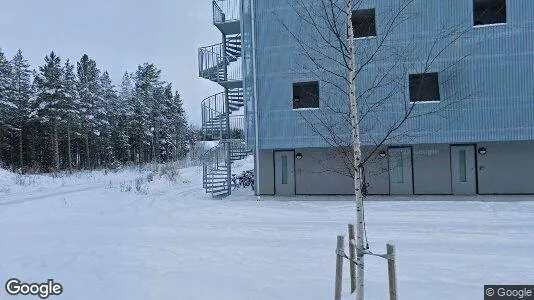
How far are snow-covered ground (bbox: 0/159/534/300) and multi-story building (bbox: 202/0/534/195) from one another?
96.3 inches

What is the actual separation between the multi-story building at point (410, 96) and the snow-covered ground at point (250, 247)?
96.3 inches

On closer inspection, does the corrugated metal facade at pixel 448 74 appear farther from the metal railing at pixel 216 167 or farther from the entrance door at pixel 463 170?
the metal railing at pixel 216 167

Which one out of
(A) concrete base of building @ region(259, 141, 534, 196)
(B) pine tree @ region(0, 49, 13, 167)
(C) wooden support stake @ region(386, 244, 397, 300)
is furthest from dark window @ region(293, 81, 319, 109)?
(B) pine tree @ region(0, 49, 13, 167)

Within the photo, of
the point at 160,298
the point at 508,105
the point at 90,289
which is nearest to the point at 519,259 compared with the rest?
the point at 160,298

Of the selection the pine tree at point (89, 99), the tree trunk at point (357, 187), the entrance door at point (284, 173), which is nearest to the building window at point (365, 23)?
the entrance door at point (284, 173)

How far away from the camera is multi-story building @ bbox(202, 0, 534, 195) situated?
713 inches

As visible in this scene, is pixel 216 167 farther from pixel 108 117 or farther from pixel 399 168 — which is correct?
pixel 108 117

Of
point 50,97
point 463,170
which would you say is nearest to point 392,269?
point 463,170

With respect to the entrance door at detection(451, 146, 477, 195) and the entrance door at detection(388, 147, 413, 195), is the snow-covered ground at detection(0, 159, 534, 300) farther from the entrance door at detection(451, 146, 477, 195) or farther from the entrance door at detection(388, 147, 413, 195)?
Answer: the entrance door at detection(388, 147, 413, 195)

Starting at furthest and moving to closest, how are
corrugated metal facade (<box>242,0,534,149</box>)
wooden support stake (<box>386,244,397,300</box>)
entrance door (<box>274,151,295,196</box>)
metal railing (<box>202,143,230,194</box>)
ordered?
1. metal railing (<box>202,143,230,194</box>)
2. entrance door (<box>274,151,295,196</box>)
3. corrugated metal facade (<box>242,0,534,149</box>)
4. wooden support stake (<box>386,244,397,300</box>)

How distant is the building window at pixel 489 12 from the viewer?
18688 millimetres

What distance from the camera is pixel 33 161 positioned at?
54.2 m

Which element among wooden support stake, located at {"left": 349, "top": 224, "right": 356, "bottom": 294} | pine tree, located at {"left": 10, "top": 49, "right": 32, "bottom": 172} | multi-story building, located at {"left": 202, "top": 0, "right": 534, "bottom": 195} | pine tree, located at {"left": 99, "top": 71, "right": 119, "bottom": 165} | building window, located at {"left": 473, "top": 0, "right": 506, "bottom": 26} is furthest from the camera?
pine tree, located at {"left": 99, "top": 71, "right": 119, "bottom": 165}

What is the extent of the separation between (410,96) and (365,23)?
159 inches
